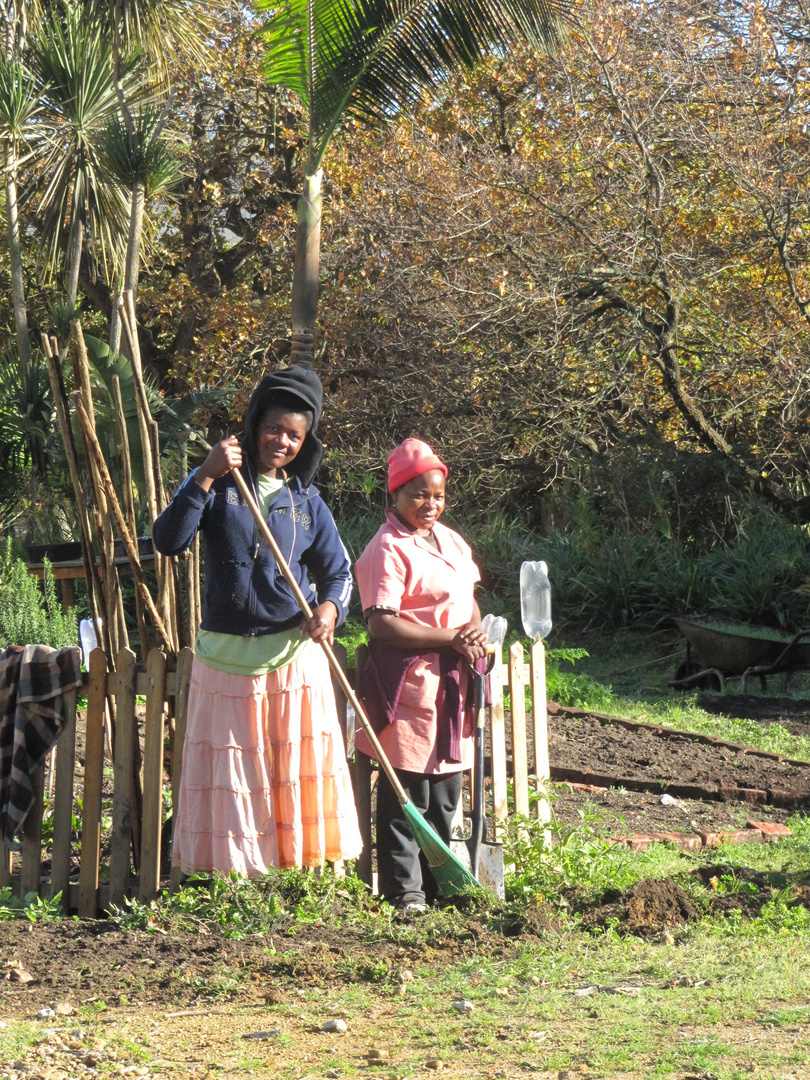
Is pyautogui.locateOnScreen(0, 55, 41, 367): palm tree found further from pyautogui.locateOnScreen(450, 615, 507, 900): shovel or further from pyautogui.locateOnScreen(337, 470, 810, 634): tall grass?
pyautogui.locateOnScreen(450, 615, 507, 900): shovel

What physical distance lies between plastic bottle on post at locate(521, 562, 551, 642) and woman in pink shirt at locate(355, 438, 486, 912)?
2.00 ft

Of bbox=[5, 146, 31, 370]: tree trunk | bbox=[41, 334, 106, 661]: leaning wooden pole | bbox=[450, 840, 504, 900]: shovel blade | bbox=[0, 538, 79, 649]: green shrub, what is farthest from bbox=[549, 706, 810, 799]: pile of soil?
bbox=[5, 146, 31, 370]: tree trunk

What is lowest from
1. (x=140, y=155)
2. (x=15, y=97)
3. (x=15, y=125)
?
(x=140, y=155)

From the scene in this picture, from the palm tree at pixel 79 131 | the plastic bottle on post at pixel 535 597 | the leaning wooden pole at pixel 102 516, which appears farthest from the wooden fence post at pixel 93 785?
the palm tree at pixel 79 131

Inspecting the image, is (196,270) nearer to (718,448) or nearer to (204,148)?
(204,148)

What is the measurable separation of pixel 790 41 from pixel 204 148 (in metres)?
9.06

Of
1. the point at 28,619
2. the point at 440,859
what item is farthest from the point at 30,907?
the point at 28,619

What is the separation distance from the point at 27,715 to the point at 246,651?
1054 mm

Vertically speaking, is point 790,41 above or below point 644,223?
above

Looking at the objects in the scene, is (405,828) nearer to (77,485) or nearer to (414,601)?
(414,601)

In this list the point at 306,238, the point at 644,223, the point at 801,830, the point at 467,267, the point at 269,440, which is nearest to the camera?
the point at 269,440

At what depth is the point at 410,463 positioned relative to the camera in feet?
15.0

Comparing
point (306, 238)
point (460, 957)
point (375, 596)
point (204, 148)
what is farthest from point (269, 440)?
point (204, 148)

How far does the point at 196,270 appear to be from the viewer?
2044 centimetres
